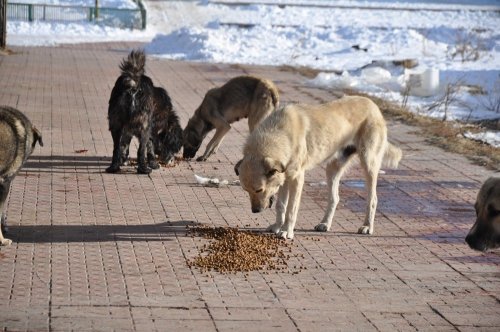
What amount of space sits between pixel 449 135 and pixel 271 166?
8.30 m

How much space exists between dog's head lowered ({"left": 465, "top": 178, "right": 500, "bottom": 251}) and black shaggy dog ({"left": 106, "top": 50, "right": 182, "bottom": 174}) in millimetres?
5661

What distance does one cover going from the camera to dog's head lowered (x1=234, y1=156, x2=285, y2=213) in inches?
365

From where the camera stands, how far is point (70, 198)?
443 inches

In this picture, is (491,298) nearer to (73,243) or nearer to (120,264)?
(120,264)

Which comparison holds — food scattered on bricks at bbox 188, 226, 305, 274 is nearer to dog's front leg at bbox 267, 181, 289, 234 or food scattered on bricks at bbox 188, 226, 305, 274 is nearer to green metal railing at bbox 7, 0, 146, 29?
dog's front leg at bbox 267, 181, 289, 234

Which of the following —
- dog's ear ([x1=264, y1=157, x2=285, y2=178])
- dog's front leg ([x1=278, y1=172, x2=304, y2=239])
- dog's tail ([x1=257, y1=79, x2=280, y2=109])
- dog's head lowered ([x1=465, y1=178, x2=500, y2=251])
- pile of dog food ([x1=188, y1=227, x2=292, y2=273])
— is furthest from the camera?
dog's tail ([x1=257, y1=79, x2=280, y2=109])

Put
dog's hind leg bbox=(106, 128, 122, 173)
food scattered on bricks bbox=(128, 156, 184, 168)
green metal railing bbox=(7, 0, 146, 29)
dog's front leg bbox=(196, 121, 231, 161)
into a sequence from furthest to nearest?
1. green metal railing bbox=(7, 0, 146, 29)
2. dog's front leg bbox=(196, 121, 231, 161)
3. food scattered on bricks bbox=(128, 156, 184, 168)
4. dog's hind leg bbox=(106, 128, 122, 173)

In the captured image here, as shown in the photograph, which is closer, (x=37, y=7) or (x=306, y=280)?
(x=306, y=280)

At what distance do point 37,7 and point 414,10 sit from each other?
1932cm

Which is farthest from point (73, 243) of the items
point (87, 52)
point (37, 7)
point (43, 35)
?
point (37, 7)

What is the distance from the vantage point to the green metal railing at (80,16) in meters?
35.7

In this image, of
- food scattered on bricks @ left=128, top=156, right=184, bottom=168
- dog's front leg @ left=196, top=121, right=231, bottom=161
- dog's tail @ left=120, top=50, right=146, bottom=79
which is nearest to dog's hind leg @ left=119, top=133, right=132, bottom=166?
food scattered on bricks @ left=128, top=156, right=184, bottom=168

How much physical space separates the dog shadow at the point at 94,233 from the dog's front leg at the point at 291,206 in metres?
Result: 1.04

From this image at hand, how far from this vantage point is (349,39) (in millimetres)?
34281
